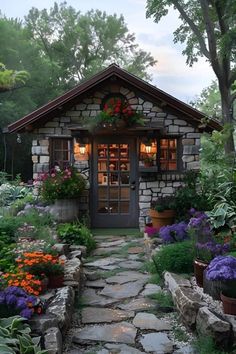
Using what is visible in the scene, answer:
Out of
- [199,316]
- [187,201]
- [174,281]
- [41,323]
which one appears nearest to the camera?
[41,323]

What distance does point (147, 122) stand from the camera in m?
9.70

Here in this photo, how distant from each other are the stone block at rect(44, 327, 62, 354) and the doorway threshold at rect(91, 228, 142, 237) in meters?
5.75

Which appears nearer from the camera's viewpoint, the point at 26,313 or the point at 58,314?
the point at 26,313

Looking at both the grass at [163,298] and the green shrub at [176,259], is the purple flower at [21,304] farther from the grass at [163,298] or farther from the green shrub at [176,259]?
the green shrub at [176,259]

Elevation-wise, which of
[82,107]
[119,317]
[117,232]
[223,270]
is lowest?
[119,317]

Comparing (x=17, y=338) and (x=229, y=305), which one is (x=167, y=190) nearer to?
(x=229, y=305)

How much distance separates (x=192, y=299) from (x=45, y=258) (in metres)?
1.78

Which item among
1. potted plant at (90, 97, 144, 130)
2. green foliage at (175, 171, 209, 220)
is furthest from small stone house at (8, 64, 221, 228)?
green foliage at (175, 171, 209, 220)

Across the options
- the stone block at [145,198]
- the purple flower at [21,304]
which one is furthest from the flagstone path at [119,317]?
the stone block at [145,198]

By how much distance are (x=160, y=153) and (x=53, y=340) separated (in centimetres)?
689

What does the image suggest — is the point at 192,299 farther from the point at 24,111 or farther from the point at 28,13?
the point at 28,13

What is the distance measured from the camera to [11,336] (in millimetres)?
3236

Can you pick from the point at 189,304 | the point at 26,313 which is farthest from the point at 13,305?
the point at 189,304

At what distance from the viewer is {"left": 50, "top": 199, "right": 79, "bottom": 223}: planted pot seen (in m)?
8.89
